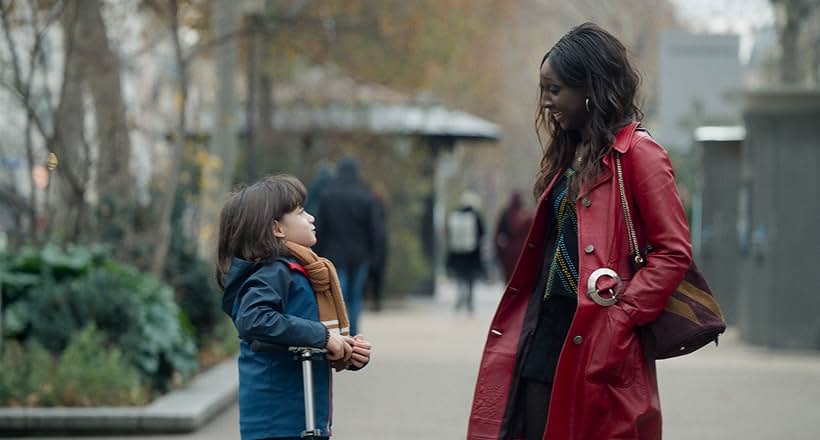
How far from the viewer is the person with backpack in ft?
76.7

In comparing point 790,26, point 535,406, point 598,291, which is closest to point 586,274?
point 598,291

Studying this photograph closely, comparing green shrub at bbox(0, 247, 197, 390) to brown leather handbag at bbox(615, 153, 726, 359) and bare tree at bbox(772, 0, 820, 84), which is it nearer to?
brown leather handbag at bbox(615, 153, 726, 359)

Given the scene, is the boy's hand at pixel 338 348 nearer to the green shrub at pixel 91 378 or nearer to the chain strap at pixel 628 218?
the chain strap at pixel 628 218

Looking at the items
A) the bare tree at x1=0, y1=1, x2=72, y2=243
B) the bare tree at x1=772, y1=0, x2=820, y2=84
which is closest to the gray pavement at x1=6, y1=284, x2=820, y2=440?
the bare tree at x1=0, y1=1, x2=72, y2=243

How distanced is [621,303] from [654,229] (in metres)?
0.23

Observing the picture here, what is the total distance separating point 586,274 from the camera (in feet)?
14.3

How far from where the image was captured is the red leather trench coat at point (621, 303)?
4328 mm

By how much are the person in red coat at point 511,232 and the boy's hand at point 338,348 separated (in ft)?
55.2

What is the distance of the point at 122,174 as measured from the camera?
14398 mm

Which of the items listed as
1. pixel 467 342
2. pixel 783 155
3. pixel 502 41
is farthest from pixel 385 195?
pixel 502 41

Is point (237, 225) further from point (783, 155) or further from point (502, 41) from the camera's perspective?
point (502, 41)

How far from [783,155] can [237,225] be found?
480 inches

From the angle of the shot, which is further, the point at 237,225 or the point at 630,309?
the point at 237,225

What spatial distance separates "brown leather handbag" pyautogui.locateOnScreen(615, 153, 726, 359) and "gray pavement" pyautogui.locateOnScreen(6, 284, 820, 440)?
5.23 m
